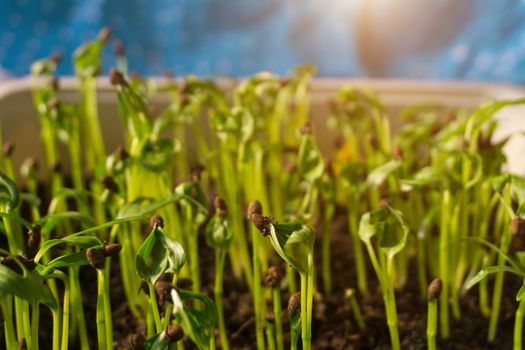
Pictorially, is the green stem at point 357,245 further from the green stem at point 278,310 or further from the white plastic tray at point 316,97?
the white plastic tray at point 316,97

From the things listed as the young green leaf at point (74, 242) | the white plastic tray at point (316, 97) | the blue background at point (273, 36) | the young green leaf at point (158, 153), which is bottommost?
the young green leaf at point (74, 242)

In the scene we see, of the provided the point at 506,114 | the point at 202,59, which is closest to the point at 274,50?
the point at 202,59

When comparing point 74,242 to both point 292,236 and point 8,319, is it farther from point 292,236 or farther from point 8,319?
point 292,236

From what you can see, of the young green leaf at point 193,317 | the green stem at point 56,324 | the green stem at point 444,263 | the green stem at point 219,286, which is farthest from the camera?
the green stem at point 444,263

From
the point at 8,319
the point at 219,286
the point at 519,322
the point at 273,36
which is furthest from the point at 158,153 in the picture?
the point at 273,36

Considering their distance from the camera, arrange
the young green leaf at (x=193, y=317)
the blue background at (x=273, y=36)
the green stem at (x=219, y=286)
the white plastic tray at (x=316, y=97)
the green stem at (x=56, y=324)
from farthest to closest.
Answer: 1. the blue background at (x=273, y=36)
2. the white plastic tray at (x=316, y=97)
3. the green stem at (x=219, y=286)
4. the green stem at (x=56, y=324)
5. the young green leaf at (x=193, y=317)

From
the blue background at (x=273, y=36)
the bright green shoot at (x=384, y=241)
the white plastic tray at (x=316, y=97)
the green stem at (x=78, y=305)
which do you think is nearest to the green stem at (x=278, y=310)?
the bright green shoot at (x=384, y=241)

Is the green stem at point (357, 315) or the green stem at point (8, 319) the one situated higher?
the green stem at point (8, 319)
